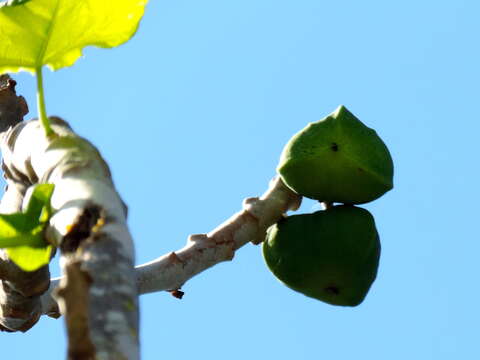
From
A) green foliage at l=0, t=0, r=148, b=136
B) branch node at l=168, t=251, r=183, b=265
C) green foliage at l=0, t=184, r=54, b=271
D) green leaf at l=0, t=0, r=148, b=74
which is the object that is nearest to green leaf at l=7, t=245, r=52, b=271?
green foliage at l=0, t=184, r=54, b=271

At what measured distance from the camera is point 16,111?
2.56 metres

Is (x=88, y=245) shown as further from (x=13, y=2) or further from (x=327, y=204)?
(x=327, y=204)

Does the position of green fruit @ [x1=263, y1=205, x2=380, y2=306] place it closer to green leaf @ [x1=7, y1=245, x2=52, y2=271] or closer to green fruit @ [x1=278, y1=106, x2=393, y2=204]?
green fruit @ [x1=278, y1=106, x2=393, y2=204]

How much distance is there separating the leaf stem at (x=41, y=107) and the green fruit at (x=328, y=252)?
0.92 meters

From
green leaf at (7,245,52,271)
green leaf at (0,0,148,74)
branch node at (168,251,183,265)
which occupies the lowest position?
green leaf at (7,245,52,271)

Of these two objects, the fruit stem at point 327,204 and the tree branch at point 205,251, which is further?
the fruit stem at point 327,204

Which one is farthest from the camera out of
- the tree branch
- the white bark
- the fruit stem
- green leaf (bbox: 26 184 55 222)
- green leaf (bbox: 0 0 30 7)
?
the fruit stem

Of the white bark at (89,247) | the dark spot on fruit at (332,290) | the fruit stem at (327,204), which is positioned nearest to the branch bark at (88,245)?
the white bark at (89,247)

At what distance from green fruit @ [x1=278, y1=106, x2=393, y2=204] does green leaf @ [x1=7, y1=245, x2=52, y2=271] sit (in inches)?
39.4

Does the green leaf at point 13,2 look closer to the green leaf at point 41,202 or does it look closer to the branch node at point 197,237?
the green leaf at point 41,202

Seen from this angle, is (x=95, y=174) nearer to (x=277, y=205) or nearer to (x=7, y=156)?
(x=7, y=156)

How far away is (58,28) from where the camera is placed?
1941 mm

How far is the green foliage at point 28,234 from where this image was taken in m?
1.58

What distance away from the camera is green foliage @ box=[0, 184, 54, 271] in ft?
5.17
